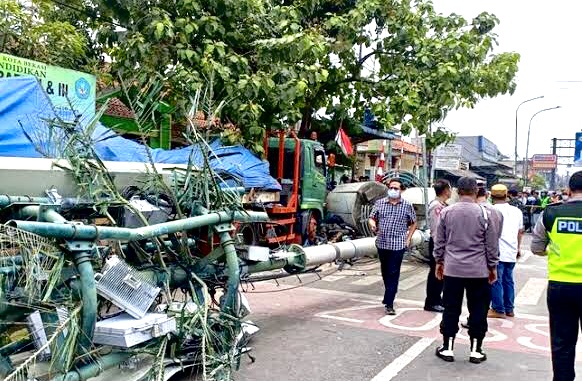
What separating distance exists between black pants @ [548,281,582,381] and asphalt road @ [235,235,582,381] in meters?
0.91

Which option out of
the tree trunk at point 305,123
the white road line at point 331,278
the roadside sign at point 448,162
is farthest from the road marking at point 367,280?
the roadside sign at point 448,162

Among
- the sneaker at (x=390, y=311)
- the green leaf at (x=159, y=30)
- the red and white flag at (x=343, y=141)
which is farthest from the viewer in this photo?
the red and white flag at (x=343, y=141)

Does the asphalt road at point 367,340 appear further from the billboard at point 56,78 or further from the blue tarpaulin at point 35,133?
the billboard at point 56,78

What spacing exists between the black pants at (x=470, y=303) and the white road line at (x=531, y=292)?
130 inches

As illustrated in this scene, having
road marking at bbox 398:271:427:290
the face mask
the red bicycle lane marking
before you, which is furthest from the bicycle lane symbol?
road marking at bbox 398:271:427:290

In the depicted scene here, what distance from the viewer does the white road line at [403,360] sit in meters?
5.16

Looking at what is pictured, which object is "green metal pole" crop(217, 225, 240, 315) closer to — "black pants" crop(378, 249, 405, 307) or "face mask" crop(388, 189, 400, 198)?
"black pants" crop(378, 249, 405, 307)

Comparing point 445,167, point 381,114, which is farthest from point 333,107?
point 445,167

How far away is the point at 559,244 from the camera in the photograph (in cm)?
440

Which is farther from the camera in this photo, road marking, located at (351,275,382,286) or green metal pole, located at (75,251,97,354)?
road marking, located at (351,275,382,286)

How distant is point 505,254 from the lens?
7.61 meters

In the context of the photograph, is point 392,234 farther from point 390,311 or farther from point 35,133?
point 35,133

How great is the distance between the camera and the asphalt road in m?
5.27

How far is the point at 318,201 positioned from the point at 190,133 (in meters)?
8.63
